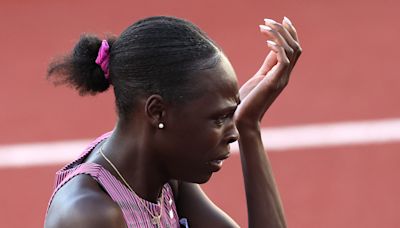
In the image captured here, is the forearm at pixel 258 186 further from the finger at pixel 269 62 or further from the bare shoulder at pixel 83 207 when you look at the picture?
the bare shoulder at pixel 83 207

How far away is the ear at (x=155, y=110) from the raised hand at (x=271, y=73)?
0.52 m

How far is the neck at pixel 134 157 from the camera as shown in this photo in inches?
129

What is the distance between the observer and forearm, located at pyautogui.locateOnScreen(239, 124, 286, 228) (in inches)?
144

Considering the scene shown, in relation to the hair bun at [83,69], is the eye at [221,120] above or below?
below

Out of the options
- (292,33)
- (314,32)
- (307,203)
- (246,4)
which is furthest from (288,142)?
(292,33)

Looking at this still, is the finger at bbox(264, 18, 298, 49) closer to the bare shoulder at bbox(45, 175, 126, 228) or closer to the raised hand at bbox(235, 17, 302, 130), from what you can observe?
the raised hand at bbox(235, 17, 302, 130)

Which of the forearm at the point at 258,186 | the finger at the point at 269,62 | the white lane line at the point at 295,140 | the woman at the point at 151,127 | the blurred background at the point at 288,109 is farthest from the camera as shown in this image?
the white lane line at the point at 295,140

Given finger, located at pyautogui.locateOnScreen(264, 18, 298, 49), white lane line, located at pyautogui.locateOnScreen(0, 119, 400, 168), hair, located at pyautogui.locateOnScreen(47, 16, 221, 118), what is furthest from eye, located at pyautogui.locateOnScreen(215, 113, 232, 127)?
white lane line, located at pyautogui.locateOnScreen(0, 119, 400, 168)

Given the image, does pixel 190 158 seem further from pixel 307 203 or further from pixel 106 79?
pixel 307 203

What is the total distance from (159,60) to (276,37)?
0.51 metres

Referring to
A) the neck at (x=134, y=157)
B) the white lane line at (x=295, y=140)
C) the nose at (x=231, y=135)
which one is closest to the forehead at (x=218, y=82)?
the nose at (x=231, y=135)

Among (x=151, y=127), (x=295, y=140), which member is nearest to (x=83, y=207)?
(x=151, y=127)

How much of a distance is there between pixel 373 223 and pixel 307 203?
0.46 metres

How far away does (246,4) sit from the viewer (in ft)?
31.4
